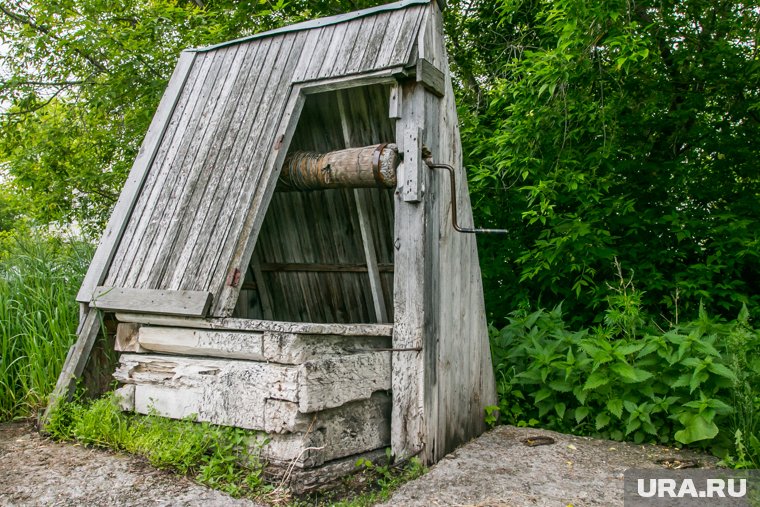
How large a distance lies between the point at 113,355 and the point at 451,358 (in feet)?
8.42

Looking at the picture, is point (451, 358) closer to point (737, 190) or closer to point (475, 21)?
point (737, 190)

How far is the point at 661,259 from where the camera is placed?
645 cm

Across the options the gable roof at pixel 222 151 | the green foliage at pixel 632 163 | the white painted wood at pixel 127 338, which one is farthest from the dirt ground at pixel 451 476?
the green foliage at pixel 632 163

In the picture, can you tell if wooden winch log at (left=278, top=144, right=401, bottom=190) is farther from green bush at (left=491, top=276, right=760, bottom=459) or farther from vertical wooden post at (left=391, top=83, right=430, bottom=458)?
green bush at (left=491, top=276, right=760, bottom=459)

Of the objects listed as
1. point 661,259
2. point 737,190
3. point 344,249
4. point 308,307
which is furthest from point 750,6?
point 308,307

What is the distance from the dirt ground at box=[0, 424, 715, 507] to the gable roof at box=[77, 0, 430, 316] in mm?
1074

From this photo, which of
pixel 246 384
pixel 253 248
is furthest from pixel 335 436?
pixel 253 248

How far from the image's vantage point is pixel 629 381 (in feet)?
14.2

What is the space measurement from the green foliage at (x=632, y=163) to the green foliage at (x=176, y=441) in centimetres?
324

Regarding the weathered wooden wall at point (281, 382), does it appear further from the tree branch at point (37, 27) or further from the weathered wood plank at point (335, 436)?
the tree branch at point (37, 27)

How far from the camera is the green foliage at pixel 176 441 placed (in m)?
3.62

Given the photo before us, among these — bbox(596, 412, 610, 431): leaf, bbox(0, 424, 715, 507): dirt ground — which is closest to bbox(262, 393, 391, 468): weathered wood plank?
bbox(0, 424, 715, 507): dirt ground

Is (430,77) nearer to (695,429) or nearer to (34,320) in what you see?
(695,429)

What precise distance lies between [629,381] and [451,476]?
1.47 metres
